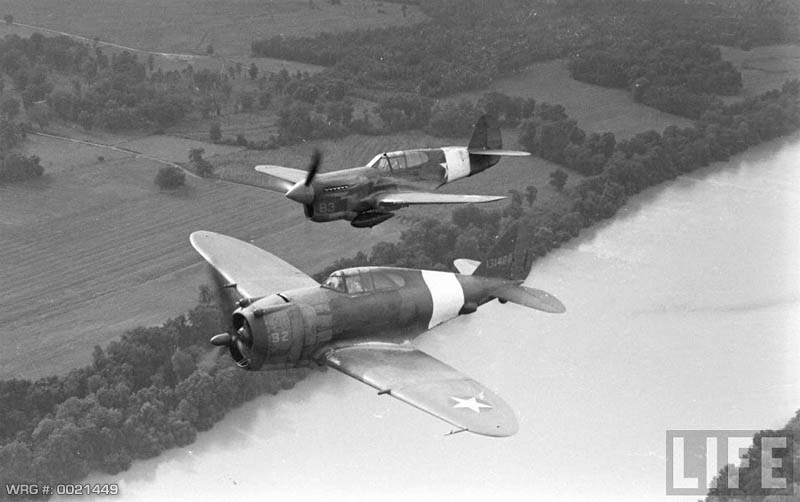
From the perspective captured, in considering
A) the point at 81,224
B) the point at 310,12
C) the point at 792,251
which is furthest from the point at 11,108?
the point at 792,251

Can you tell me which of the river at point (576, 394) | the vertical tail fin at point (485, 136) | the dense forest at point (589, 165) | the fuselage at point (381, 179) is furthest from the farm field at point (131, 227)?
the fuselage at point (381, 179)

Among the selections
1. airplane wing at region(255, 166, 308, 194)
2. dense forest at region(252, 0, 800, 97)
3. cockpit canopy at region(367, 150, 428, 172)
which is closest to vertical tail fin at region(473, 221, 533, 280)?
cockpit canopy at region(367, 150, 428, 172)

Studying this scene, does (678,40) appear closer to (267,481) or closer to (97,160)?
(97,160)

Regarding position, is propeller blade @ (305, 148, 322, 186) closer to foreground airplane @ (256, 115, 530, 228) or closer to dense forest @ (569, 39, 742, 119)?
foreground airplane @ (256, 115, 530, 228)

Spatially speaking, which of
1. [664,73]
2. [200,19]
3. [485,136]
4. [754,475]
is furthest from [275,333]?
[200,19]

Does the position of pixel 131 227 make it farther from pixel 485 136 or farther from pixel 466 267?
pixel 466 267
